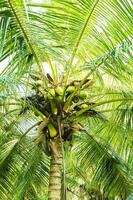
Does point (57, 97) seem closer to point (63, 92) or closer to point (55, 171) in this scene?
point (63, 92)

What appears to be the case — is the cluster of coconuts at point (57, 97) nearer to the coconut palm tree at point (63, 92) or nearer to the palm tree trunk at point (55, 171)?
the coconut palm tree at point (63, 92)

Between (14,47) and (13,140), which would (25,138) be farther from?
(14,47)

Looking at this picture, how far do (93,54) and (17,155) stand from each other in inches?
60.7

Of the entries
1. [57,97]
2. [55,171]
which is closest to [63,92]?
[57,97]

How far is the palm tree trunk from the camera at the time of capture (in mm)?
4258

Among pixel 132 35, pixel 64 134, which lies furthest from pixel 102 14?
pixel 64 134

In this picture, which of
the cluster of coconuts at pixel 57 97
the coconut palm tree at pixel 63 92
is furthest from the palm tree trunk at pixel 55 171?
the cluster of coconuts at pixel 57 97

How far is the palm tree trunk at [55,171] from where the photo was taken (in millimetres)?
4258

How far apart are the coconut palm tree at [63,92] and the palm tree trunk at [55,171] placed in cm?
1

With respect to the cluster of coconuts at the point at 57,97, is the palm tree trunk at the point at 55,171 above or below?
below

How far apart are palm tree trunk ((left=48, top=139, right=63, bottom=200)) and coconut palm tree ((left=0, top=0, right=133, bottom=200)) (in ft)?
0.03

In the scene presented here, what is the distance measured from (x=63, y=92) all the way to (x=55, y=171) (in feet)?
2.65

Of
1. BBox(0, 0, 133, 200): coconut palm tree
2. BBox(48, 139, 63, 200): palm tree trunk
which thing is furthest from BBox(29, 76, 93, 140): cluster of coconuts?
BBox(48, 139, 63, 200): palm tree trunk

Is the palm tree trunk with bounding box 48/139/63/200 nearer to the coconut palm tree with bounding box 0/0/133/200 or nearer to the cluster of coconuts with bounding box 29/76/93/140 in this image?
the coconut palm tree with bounding box 0/0/133/200
